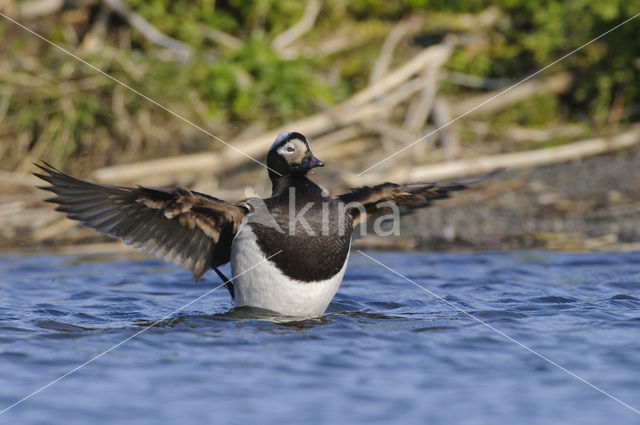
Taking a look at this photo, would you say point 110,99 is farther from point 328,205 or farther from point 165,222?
point 328,205

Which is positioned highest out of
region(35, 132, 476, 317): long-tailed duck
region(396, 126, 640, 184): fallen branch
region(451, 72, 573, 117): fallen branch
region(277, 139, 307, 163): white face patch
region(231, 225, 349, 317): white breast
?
region(451, 72, 573, 117): fallen branch

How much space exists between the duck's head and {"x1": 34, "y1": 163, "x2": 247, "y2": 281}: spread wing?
1.39 ft

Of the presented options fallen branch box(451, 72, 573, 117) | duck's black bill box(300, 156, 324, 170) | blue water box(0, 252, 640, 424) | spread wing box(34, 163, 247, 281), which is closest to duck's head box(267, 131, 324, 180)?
duck's black bill box(300, 156, 324, 170)

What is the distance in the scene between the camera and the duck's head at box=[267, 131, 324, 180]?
6.05 meters

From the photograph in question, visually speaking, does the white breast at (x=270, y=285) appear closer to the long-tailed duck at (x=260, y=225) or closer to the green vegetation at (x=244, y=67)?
the long-tailed duck at (x=260, y=225)

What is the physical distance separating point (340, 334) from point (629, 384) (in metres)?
1.89

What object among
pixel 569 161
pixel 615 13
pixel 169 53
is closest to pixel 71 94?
pixel 169 53

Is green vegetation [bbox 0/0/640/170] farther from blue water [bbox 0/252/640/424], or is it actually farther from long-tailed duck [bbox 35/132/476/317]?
long-tailed duck [bbox 35/132/476/317]

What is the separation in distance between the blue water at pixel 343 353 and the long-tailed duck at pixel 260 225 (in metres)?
0.32

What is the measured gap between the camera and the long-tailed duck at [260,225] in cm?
583

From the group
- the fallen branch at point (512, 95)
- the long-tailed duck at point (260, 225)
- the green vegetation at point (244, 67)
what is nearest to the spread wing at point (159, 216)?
the long-tailed duck at point (260, 225)

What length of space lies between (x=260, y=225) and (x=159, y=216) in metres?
0.85

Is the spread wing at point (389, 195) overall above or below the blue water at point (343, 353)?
above

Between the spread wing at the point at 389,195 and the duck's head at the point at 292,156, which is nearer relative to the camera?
the duck's head at the point at 292,156
